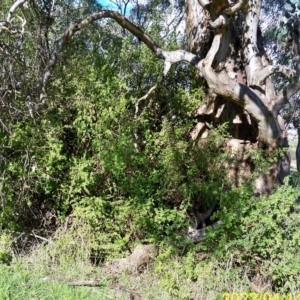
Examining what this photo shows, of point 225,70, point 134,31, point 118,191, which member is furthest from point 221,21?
point 118,191

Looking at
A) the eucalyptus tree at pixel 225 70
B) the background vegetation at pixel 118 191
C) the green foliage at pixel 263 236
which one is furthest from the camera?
the eucalyptus tree at pixel 225 70

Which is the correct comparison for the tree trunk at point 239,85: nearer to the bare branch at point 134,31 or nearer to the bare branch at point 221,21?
the bare branch at point 221,21

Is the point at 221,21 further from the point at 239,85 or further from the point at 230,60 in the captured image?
the point at 230,60

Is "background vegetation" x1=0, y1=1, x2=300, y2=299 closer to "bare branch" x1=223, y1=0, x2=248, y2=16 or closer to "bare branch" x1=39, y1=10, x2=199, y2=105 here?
"bare branch" x1=39, y1=10, x2=199, y2=105

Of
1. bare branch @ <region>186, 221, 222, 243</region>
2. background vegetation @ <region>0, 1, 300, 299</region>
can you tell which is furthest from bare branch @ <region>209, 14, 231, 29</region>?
bare branch @ <region>186, 221, 222, 243</region>

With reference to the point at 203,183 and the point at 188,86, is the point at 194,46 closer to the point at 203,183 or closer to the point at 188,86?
the point at 188,86

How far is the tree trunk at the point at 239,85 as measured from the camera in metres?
5.72

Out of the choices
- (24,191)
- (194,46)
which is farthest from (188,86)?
(24,191)

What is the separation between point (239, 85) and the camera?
18.9ft

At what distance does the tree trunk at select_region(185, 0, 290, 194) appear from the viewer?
5.72m

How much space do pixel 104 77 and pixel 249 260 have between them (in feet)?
12.0

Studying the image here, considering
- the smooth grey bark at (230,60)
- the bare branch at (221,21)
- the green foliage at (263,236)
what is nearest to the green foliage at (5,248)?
the smooth grey bark at (230,60)

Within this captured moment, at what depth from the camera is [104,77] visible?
623cm

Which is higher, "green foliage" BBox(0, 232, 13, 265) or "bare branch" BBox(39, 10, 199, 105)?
"bare branch" BBox(39, 10, 199, 105)
